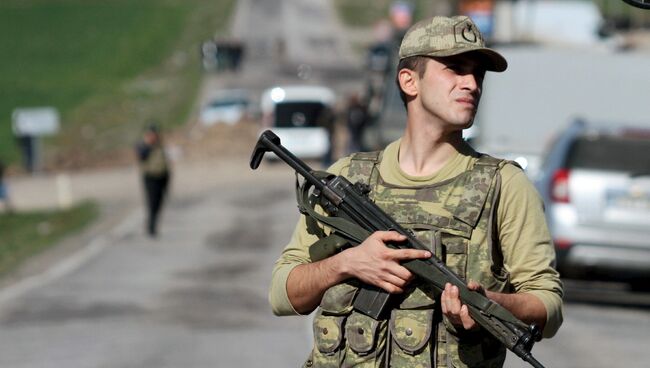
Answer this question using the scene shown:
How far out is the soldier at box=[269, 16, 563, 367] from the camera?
4.23 metres

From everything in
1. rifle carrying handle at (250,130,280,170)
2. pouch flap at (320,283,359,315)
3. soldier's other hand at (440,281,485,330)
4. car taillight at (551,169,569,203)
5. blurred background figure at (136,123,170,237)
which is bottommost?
blurred background figure at (136,123,170,237)

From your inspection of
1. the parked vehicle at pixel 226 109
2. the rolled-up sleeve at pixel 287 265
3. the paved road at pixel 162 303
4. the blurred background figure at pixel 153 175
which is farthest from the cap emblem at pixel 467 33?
the parked vehicle at pixel 226 109

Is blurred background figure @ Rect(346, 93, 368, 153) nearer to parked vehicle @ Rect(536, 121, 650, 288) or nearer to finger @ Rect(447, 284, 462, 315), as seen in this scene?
parked vehicle @ Rect(536, 121, 650, 288)

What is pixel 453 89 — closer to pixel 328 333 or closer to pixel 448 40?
pixel 448 40

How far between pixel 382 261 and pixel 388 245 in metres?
0.06

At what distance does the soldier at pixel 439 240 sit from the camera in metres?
4.23

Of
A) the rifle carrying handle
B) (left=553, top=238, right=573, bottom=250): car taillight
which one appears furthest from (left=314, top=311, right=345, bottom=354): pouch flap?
(left=553, top=238, right=573, bottom=250): car taillight

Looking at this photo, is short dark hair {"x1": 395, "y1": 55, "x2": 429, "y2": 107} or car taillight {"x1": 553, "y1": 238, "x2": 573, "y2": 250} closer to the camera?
short dark hair {"x1": 395, "y1": 55, "x2": 429, "y2": 107}

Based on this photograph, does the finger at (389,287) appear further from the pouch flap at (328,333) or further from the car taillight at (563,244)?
the car taillight at (563,244)

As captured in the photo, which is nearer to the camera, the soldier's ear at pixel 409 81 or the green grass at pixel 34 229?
the soldier's ear at pixel 409 81

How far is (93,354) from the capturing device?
1227 cm

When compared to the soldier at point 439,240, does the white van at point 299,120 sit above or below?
below

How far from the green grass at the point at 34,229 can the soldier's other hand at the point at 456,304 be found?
17282 mm

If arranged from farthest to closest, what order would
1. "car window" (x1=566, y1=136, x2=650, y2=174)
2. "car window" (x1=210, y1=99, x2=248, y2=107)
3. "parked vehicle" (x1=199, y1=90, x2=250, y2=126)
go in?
"car window" (x1=210, y1=99, x2=248, y2=107), "parked vehicle" (x1=199, y1=90, x2=250, y2=126), "car window" (x1=566, y1=136, x2=650, y2=174)
